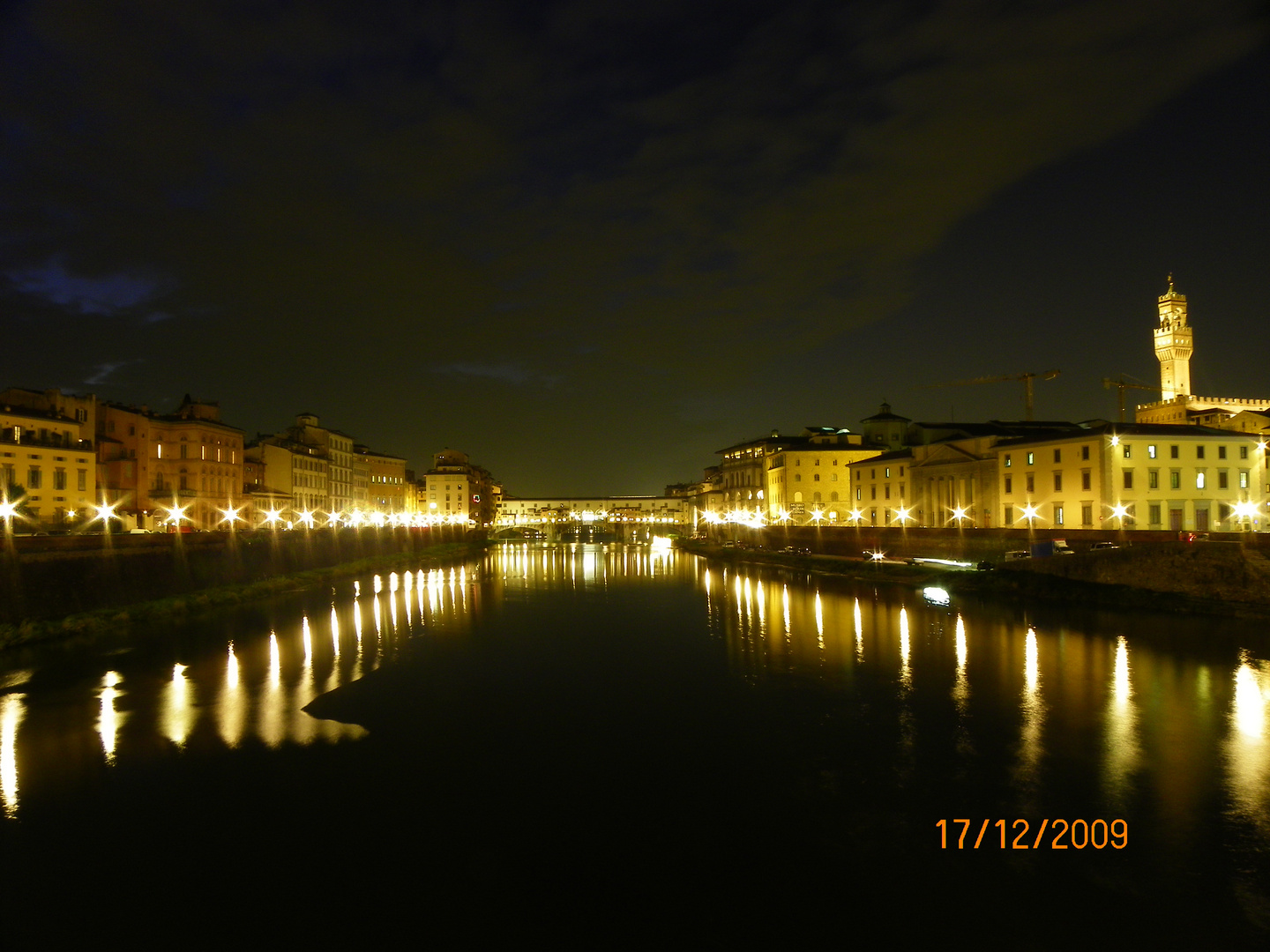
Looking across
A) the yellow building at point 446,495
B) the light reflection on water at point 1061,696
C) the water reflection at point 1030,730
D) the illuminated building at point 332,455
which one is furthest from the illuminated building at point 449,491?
the water reflection at point 1030,730

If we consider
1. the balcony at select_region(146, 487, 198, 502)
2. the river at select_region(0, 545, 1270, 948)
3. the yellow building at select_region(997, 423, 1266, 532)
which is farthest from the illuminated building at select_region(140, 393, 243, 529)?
the yellow building at select_region(997, 423, 1266, 532)

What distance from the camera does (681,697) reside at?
18859mm

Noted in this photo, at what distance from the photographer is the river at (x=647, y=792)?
28.3 feet

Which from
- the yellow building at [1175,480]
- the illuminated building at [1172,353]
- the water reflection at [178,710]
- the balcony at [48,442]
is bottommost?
the water reflection at [178,710]

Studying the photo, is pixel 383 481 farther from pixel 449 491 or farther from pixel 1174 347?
pixel 1174 347

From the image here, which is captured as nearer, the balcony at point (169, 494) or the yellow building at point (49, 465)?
the yellow building at point (49, 465)

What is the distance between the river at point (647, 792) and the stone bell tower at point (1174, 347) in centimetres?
10138

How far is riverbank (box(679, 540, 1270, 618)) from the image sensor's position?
2886cm

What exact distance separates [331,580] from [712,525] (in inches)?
3257

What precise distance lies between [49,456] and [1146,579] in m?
57.3

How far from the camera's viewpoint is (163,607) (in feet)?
103

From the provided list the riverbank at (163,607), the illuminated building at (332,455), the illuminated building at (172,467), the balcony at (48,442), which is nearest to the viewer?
the riverbank at (163,607)

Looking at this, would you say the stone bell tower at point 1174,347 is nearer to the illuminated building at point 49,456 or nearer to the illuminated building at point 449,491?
the illuminated building at point 449,491

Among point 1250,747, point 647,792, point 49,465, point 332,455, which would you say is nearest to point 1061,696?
point 1250,747
